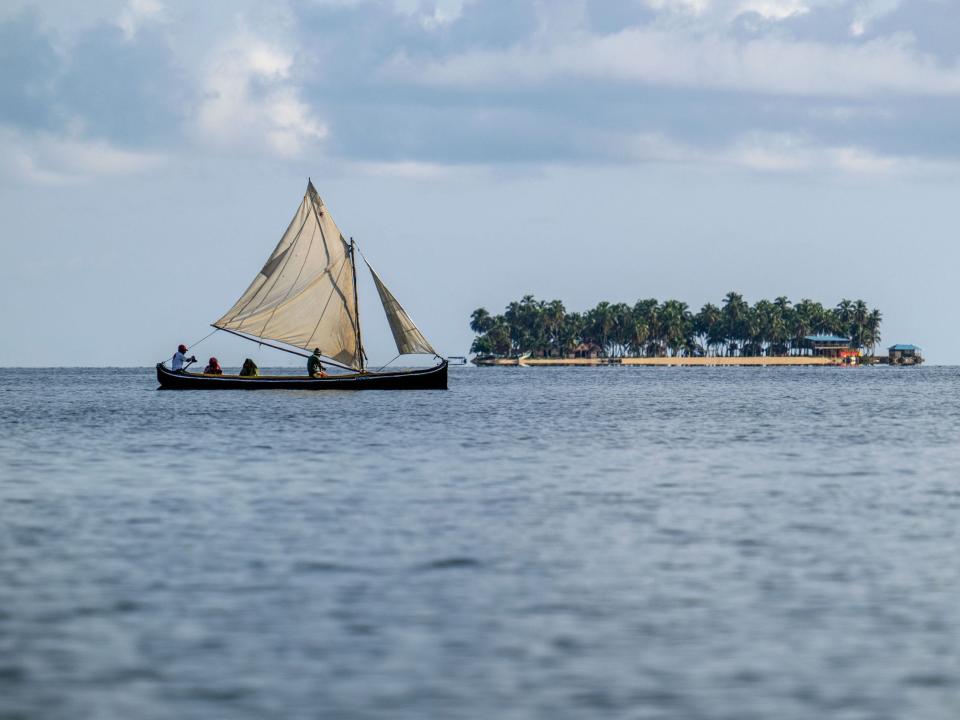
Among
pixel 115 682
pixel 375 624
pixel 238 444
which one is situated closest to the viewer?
pixel 115 682

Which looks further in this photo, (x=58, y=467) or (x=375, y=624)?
(x=58, y=467)

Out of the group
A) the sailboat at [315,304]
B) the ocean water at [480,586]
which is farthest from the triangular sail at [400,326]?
the ocean water at [480,586]

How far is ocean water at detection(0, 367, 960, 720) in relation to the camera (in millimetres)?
12984

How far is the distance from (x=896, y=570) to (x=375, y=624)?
7703 millimetres

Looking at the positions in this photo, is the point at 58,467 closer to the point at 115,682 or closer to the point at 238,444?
the point at 238,444

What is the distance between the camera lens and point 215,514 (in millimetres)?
26141

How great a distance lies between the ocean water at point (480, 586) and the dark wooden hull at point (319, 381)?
4734cm

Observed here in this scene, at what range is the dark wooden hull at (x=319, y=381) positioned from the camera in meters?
87.6

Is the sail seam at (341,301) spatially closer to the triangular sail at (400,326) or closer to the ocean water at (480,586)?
the triangular sail at (400,326)

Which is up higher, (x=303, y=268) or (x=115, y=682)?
(x=303, y=268)

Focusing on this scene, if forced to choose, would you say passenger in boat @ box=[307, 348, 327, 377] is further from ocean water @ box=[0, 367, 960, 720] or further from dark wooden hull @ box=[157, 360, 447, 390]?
ocean water @ box=[0, 367, 960, 720]

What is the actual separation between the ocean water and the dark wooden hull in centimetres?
4734

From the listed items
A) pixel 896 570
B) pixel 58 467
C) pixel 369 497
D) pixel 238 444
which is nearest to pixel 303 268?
pixel 238 444

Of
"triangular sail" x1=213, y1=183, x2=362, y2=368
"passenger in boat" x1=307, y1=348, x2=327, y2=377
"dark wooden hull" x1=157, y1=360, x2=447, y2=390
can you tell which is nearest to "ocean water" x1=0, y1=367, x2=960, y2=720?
"triangular sail" x1=213, y1=183, x2=362, y2=368
